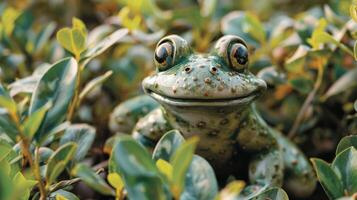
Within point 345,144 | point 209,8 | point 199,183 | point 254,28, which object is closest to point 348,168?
point 345,144

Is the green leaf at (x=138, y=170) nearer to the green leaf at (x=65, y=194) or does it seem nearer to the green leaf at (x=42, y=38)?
the green leaf at (x=65, y=194)

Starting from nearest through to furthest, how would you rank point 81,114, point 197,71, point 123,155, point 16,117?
1. point 123,155
2. point 16,117
3. point 197,71
4. point 81,114

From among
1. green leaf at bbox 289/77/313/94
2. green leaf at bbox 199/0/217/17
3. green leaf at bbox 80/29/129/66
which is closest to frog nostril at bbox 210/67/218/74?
green leaf at bbox 80/29/129/66

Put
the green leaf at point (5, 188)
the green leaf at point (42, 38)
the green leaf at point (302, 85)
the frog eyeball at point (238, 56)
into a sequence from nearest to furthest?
the green leaf at point (5, 188) → the frog eyeball at point (238, 56) → the green leaf at point (302, 85) → the green leaf at point (42, 38)

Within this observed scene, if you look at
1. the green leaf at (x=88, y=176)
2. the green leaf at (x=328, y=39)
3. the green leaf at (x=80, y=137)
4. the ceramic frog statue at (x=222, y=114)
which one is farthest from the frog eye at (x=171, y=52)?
the green leaf at (x=88, y=176)

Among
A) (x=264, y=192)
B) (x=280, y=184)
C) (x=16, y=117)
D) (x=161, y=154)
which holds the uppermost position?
(x=16, y=117)

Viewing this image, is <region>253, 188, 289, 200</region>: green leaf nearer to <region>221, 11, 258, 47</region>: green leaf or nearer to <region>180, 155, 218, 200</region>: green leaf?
<region>180, 155, 218, 200</region>: green leaf

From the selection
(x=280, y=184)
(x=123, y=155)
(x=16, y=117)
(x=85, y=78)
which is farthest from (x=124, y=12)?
(x=123, y=155)

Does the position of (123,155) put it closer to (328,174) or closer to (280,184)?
(328,174)
